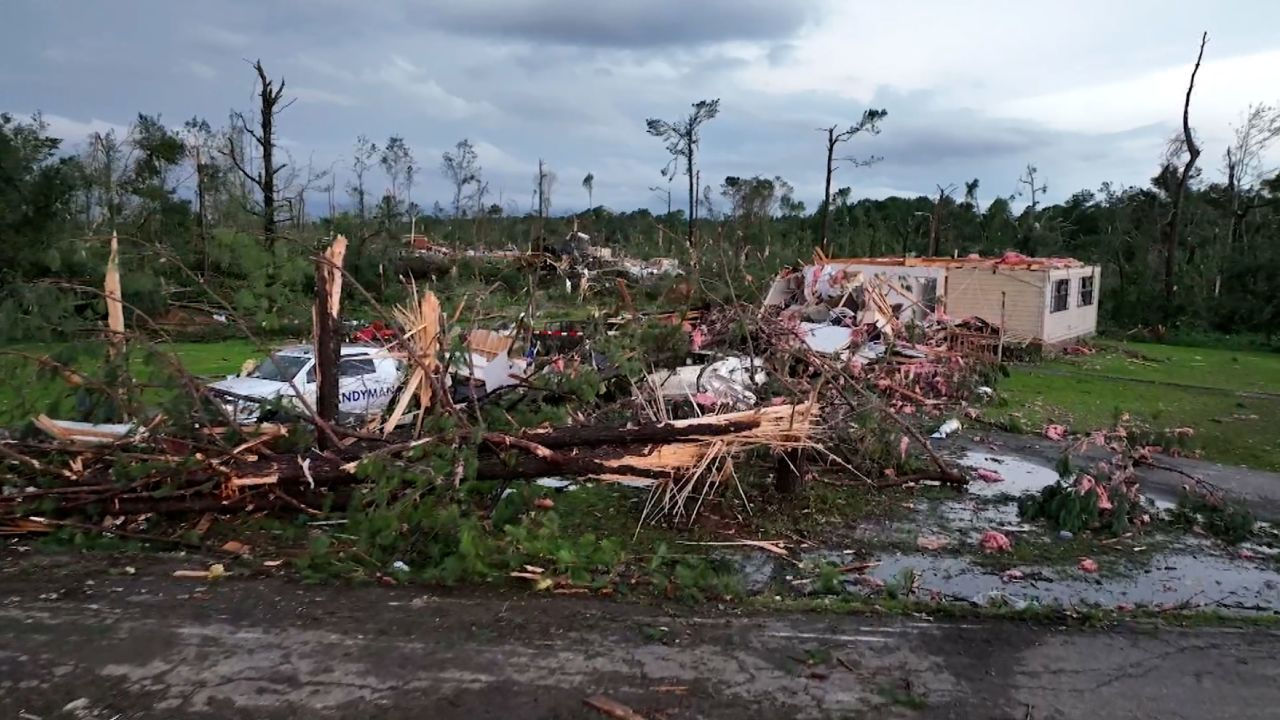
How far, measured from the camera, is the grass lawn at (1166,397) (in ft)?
36.6

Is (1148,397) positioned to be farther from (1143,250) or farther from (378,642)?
(1143,250)

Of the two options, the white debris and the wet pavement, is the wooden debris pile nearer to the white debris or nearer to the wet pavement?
the wet pavement

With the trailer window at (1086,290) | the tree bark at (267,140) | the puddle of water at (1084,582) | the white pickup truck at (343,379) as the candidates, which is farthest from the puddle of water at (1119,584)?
the tree bark at (267,140)

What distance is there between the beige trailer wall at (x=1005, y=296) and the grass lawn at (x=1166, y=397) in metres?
1.27

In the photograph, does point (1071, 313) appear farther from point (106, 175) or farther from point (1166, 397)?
point (106, 175)

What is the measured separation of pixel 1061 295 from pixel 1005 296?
193 cm

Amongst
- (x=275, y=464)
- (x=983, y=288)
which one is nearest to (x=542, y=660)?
(x=275, y=464)

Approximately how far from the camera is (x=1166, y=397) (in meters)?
14.3

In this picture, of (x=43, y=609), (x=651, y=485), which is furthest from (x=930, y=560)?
(x=43, y=609)

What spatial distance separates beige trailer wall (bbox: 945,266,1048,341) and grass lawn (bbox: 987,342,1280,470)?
127 centimetres

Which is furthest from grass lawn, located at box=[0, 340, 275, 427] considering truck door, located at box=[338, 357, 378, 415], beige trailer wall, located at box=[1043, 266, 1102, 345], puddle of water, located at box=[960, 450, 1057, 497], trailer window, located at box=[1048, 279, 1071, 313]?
trailer window, located at box=[1048, 279, 1071, 313]

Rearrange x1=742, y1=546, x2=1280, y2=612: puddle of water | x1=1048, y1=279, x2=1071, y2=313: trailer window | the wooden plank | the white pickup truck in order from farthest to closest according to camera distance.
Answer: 1. x1=1048, y1=279, x2=1071, y2=313: trailer window
2. the white pickup truck
3. x1=742, y1=546, x2=1280, y2=612: puddle of water
4. the wooden plank

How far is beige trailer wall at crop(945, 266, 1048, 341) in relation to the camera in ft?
67.9

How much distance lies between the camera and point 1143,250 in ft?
109
